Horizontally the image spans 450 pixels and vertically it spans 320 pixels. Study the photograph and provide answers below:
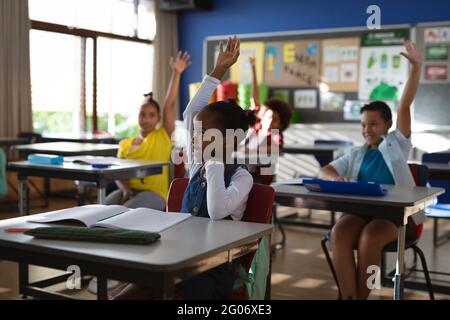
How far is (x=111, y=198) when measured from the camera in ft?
12.3

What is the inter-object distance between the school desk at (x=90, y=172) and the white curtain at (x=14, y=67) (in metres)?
2.99

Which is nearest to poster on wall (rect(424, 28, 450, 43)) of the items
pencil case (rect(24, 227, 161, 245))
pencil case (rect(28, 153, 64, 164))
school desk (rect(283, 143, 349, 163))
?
school desk (rect(283, 143, 349, 163))

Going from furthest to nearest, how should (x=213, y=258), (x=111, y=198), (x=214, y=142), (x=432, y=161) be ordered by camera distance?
1. (x=432, y=161)
2. (x=111, y=198)
3. (x=214, y=142)
4. (x=213, y=258)

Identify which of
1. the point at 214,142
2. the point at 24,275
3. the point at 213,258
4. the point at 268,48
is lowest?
the point at 24,275

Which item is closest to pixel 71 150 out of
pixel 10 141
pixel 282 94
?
pixel 10 141

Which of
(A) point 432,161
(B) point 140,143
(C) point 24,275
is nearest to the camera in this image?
(C) point 24,275

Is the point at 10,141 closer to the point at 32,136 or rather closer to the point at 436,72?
the point at 32,136

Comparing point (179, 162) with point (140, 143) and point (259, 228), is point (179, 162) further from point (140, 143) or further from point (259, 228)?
point (259, 228)

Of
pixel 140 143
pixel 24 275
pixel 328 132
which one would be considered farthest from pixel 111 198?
pixel 328 132

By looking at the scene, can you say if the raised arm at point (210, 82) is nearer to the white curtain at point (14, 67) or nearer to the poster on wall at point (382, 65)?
the white curtain at point (14, 67)

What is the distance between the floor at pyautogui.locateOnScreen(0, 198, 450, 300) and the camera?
3.39 m

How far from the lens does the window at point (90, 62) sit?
6832 mm

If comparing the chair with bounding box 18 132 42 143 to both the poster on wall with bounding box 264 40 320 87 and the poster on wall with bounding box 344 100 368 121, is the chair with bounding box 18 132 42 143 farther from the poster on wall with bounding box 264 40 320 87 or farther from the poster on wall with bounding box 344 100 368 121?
the poster on wall with bounding box 344 100 368 121
